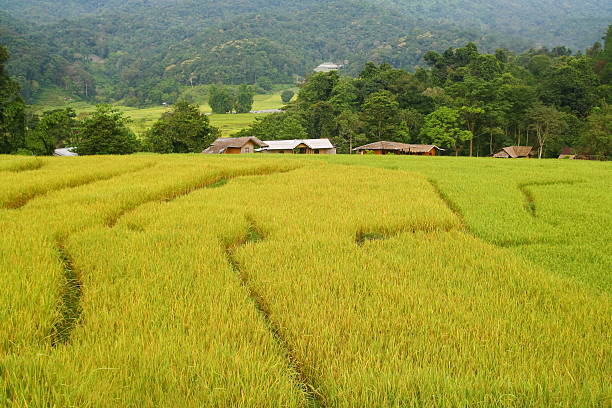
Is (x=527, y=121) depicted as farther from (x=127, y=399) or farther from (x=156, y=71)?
(x=156, y=71)

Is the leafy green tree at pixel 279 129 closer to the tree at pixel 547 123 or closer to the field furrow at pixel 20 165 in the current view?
the tree at pixel 547 123

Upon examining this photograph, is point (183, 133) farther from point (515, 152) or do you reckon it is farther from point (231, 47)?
point (231, 47)

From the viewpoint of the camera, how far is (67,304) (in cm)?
276

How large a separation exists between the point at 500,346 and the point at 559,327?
63cm

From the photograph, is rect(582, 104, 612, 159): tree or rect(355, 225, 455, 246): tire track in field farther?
rect(582, 104, 612, 159): tree

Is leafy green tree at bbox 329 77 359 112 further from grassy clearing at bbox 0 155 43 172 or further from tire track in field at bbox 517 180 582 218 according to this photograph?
grassy clearing at bbox 0 155 43 172

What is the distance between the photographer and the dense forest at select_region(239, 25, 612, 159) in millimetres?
38969

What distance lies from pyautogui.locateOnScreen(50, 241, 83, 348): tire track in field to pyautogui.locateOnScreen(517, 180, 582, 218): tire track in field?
21.1 feet

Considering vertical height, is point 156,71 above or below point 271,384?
above

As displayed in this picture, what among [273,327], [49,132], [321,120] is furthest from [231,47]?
[273,327]

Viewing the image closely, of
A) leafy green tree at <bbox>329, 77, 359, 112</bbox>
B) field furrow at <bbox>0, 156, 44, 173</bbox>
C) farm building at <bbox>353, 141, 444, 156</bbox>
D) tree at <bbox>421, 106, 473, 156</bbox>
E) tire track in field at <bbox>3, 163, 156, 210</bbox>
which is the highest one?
leafy green tree at <bbox>329, 77, 359, 112</bbox>

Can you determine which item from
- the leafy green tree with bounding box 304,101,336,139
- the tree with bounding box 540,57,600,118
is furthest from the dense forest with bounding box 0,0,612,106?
the tree with bounding box 540,57,600,118

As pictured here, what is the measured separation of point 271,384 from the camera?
1720mm

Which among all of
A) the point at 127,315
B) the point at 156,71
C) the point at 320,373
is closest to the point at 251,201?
the point at 127,315
